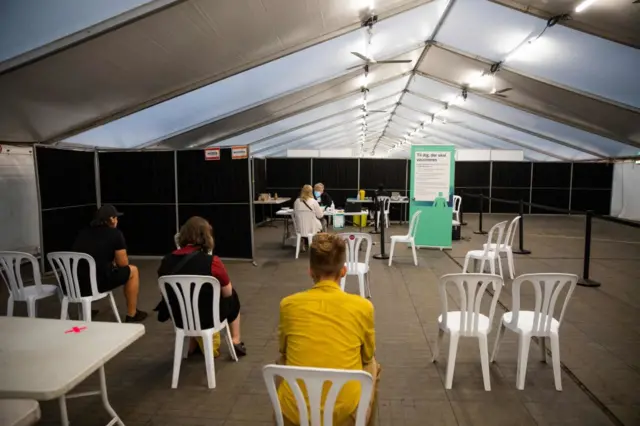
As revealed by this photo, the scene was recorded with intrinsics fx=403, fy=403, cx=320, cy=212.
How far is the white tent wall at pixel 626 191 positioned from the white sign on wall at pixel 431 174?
29.3 ft

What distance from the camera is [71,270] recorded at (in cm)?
350

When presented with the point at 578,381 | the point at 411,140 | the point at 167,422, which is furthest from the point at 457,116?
the point at 167,422

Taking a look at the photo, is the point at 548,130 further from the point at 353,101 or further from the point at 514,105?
the point at 353,101

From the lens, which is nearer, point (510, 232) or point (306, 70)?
point (510, 232)

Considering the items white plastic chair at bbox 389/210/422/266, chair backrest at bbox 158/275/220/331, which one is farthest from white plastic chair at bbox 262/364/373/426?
white plastic chair at bbox 389/210/422/266

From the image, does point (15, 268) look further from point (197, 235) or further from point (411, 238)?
point (411, 238)

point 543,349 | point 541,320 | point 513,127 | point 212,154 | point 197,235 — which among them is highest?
point 513,127

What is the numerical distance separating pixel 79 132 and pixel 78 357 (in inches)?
243

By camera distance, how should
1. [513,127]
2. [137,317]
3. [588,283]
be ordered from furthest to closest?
[513,127]
[588,283]
[137,317]

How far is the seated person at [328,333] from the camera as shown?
60.4 inches

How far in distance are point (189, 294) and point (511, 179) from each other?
13929 mm

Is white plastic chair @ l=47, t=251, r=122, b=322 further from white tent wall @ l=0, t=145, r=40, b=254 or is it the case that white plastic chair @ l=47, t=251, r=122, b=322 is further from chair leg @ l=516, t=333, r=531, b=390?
chair leg @ l=516, t=333, r=531, b=390

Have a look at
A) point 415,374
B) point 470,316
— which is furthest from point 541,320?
point 415,374

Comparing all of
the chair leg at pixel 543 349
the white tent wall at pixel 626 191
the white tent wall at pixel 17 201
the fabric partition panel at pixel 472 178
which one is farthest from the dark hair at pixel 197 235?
the white tent wall at pixel 626 191
